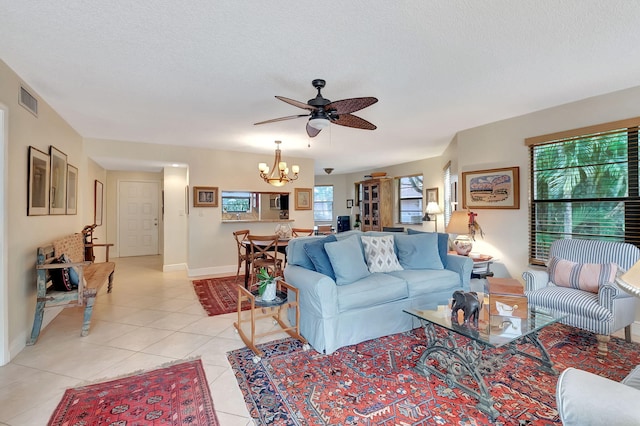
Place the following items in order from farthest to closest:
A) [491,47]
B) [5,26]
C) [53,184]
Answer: [53,184], [491,47], [5,26]

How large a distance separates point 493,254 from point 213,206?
476 centimetres

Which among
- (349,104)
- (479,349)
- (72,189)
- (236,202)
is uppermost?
(349,104)

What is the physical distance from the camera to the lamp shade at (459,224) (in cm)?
397

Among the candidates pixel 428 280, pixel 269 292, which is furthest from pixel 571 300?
pixel 269 292

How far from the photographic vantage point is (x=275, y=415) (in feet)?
5.69

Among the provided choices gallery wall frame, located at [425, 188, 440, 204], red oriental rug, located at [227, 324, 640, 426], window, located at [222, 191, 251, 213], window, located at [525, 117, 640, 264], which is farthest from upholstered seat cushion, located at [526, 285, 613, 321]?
→ window, located at [222, 191, 251, 213]

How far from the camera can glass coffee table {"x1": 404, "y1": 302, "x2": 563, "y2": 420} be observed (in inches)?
72.7

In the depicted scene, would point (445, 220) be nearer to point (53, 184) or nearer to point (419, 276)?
point (419, 276)

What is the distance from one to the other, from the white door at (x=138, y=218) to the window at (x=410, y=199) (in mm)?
6419

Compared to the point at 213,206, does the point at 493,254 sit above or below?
below

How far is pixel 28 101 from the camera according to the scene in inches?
107

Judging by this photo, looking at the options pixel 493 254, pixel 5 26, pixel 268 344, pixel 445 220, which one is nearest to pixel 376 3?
pixel 5 26

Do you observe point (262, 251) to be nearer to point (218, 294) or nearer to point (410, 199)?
point (218, 294)

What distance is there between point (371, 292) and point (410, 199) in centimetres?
526
